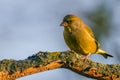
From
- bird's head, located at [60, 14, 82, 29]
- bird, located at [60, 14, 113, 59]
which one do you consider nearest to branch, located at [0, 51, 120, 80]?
bird, located at [60, 14, 113, 59]

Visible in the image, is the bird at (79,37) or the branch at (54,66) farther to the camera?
the bird at (79,37)

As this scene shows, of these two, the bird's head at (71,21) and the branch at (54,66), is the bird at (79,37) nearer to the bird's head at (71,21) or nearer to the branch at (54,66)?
the bird's head at (71,21)

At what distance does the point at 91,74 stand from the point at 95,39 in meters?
2.22

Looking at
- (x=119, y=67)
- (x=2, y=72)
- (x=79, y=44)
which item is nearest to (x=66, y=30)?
(x=79, y=44)

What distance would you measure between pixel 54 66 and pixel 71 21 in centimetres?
222

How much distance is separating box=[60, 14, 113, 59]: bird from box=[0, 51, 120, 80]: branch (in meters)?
1.66

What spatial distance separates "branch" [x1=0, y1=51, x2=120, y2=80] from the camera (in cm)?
247

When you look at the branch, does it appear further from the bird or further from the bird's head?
the bird's head

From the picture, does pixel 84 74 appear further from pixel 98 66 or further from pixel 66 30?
pixel 66 30

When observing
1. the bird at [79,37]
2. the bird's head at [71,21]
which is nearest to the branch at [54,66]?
the bird at [79,37]

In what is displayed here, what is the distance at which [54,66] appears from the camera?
257 cm

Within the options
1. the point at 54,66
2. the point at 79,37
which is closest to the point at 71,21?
the point at 79,37

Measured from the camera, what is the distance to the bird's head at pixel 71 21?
463cm

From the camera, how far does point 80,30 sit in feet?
16.1
